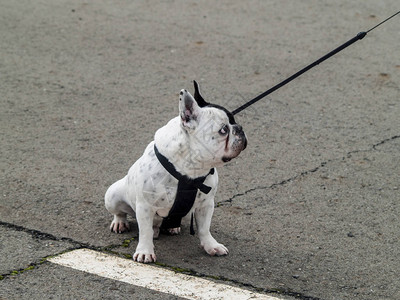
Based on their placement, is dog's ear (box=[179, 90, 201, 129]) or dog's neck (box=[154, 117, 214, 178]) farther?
dog's neck (box=[154, 117, 214, 178])

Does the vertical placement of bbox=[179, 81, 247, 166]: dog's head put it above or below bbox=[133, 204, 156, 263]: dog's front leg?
above

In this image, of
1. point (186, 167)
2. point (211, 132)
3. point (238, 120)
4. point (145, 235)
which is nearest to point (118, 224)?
point (145, 235)

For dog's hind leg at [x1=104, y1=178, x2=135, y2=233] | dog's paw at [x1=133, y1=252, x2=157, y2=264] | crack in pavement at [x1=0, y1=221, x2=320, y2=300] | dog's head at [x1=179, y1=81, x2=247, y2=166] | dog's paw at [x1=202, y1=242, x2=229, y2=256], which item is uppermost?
dog's head at [x1=179, y1=81, x2=247, y2=166]

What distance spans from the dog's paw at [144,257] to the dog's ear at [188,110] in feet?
3.04

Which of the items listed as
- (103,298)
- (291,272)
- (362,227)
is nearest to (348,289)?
(291,272)

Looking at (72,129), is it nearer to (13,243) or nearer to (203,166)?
(13,243)

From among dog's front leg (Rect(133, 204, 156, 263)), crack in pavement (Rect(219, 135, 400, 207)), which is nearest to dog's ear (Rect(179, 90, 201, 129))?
dog's front leg (Rect(133, 204, 156, 263))

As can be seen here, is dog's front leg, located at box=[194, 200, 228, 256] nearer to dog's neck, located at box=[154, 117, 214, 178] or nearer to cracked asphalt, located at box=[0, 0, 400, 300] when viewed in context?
cracked asphalt, located at box=[0, 0, 400, 300]

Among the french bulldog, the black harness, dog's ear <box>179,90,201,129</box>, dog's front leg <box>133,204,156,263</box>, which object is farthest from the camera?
dog's front leg <box>133,204,156,263</box>

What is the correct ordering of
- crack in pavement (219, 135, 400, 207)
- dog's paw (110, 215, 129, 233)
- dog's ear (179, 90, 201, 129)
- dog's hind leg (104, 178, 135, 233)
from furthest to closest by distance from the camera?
crack in pavement (219, 135, 400, 207), dog's paw (110, 215, 129, 233), dog's hind leg (104, 178, 135, 233), dog's ear (179, 90, 201, 129)

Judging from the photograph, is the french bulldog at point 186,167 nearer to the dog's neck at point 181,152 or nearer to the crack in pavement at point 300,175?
the dog's neck at point 181,152

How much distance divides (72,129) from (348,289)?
327cm

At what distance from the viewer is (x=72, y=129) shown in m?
6.53

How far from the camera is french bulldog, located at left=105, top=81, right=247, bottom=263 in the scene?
419 centimetres
